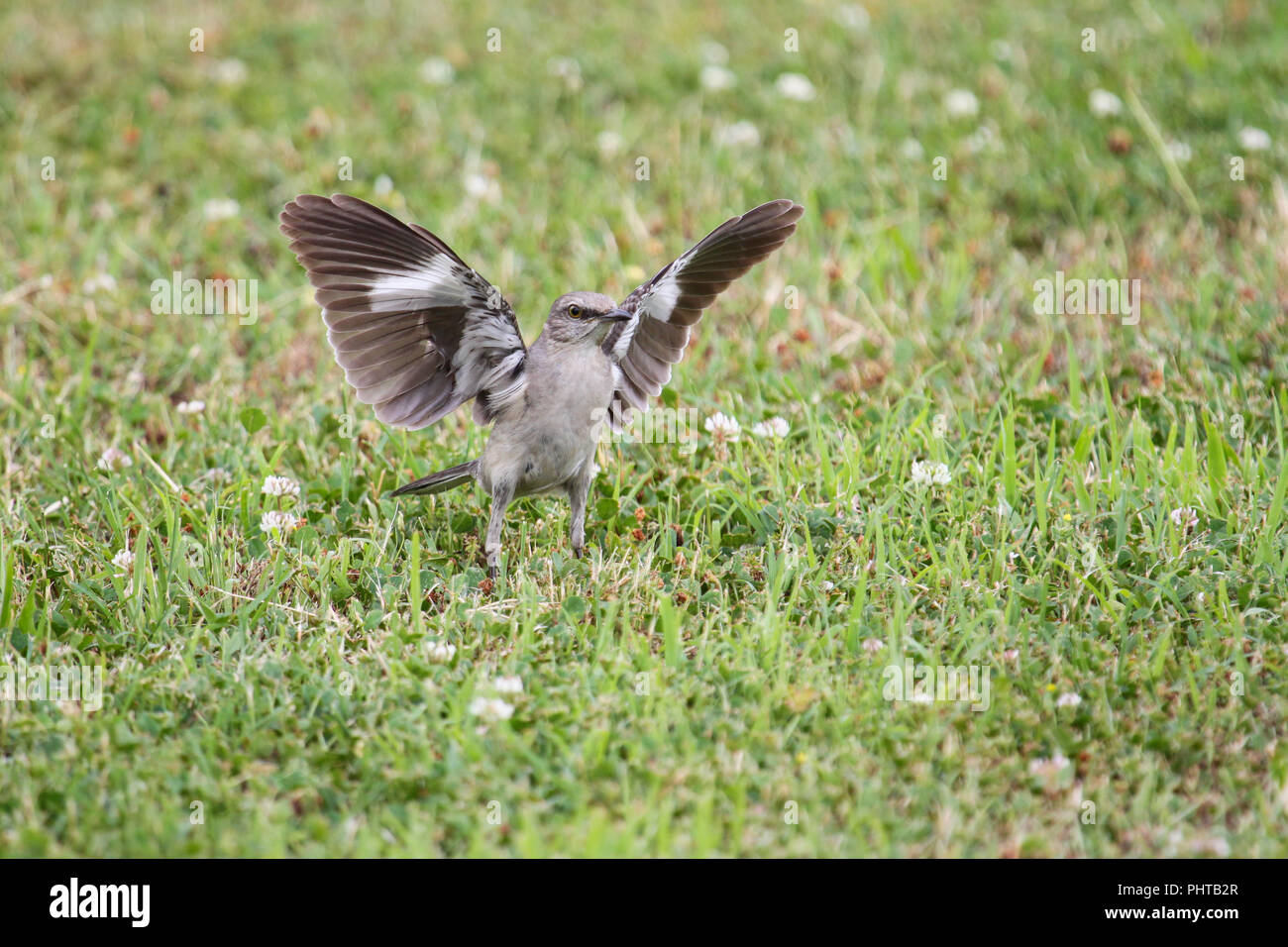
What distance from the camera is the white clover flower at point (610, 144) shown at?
7988 mm

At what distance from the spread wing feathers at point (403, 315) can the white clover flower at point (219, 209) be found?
3.17 m

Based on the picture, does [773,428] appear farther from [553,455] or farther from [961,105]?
[961,105]

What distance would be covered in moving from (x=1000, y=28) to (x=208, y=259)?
5535 mm

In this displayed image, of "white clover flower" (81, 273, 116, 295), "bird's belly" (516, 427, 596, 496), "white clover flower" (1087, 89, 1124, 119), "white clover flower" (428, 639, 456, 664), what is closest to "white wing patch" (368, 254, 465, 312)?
"bird's belly" (516, 427, 596, 496)

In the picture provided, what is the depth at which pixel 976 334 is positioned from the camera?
21.0 ft

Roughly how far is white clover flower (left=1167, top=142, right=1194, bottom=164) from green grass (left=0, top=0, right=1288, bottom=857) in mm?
150

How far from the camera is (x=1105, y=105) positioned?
316 inches

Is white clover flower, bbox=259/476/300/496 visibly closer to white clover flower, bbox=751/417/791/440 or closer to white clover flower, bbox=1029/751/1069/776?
white clover flower, bbox=751/417/791/440

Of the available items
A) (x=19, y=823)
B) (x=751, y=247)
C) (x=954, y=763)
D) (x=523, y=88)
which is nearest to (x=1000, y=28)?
(x=523, y=88)

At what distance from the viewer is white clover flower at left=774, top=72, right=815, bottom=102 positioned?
333 inches

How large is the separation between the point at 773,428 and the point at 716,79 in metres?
3.82

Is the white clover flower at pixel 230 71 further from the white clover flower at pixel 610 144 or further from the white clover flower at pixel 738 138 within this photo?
the white clover flower at pixel 738 138

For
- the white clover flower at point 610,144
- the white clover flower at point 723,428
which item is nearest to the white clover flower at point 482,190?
the white clover flower at point 610,144

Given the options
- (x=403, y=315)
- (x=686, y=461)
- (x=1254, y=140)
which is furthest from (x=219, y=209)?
(x=1254, y=140)
